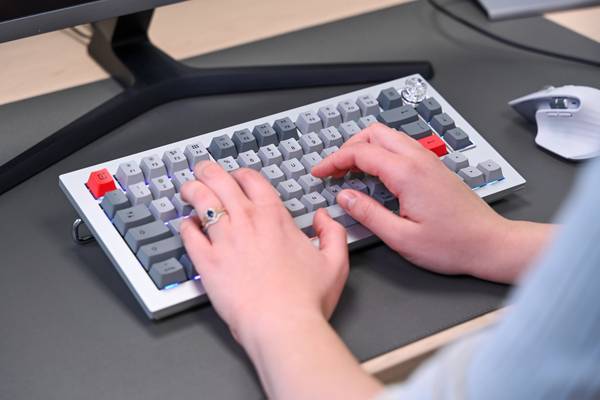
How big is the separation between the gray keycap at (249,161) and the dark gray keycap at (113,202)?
11cm

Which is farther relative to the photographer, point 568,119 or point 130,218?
point 568,119

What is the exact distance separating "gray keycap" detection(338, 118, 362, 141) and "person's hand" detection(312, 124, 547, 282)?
78 mm

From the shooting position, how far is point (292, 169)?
80 centimetres

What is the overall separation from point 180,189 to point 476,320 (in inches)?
10.5

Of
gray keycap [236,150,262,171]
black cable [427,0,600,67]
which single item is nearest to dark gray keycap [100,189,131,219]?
gray keycap [236,150,262,171]

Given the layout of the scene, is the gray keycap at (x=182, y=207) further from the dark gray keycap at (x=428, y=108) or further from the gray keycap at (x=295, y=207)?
the dark gray keycap at (x=428, y=108)

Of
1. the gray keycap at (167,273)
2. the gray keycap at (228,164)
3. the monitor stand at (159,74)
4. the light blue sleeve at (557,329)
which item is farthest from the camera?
the monitor stand at (159,74)

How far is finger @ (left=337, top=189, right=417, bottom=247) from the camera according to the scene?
750 millimetres

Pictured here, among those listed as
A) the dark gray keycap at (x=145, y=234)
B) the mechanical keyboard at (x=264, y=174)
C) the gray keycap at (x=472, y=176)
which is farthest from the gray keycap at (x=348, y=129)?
the dark gray keycap at (x=145, y=234)

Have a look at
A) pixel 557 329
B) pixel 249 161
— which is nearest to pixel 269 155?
pixel 249 161

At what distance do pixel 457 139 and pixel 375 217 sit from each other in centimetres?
15

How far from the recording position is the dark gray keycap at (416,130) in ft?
2.82

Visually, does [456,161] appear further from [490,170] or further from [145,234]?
[145,234]

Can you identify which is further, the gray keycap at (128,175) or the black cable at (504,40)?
the black cable at (504,40)
